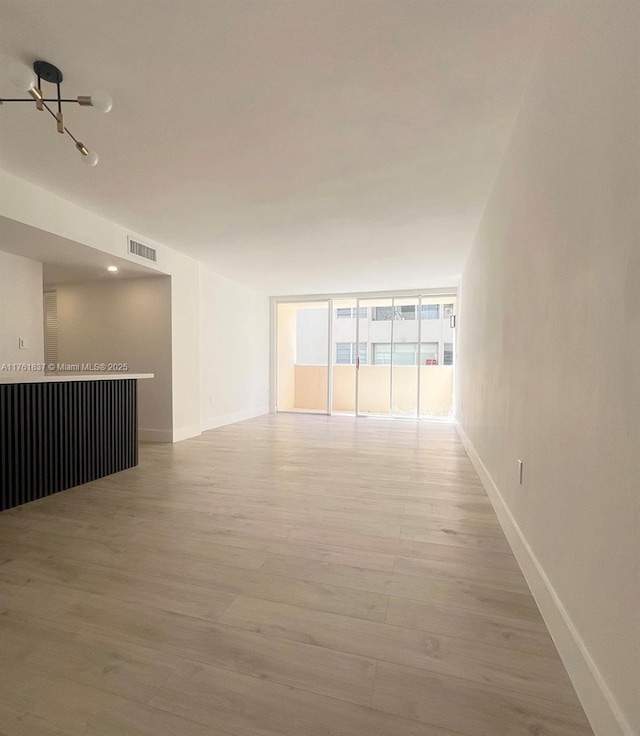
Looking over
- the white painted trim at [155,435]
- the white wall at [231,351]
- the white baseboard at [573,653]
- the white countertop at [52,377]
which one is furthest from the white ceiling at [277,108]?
the white painted trim at [155,435]

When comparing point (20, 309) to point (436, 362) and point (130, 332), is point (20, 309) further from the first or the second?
point (436, 362)

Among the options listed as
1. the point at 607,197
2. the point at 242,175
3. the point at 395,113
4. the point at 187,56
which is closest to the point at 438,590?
the point at 607,197

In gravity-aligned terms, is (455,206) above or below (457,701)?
above

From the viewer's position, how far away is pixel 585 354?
1.18 meters

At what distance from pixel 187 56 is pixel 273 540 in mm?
2645

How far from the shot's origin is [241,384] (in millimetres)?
7086

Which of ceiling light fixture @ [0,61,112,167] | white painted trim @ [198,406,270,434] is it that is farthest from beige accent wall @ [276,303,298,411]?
ceiling light fixture @ [0,61,112,167]

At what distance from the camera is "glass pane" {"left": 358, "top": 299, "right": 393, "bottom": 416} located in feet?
28.7

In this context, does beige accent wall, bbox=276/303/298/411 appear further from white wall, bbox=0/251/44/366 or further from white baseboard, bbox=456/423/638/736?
white baseboard, bbox=456/423/638/736

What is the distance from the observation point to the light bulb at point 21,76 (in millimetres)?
1540

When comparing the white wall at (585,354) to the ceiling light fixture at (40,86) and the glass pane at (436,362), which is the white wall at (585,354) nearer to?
the ceiling light fixture at (40,86)

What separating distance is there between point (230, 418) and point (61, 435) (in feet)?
11.8

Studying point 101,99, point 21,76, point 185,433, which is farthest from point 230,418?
point 21,76

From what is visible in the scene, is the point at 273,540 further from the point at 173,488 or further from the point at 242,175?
the point at 242,175
